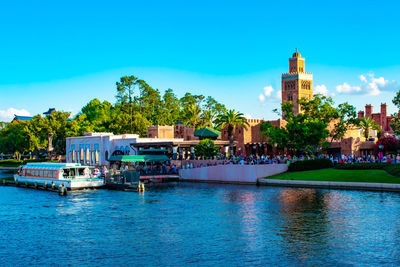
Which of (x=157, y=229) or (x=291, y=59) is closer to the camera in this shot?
(x=157, y=229)

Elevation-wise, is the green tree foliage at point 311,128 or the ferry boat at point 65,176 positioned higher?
the green tree foliage at point 311,128

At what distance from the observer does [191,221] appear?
32.5m

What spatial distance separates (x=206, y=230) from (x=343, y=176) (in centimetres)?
2600

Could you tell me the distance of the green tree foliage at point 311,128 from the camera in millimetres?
60281

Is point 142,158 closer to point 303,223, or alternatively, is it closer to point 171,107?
point 303,223

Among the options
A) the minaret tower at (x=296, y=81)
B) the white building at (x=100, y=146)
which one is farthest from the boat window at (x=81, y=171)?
the minaret tower at (x=296, y=81)

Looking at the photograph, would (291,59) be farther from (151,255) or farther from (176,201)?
(151,255)

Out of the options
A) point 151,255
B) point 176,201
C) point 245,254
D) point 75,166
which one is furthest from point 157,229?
point 75,166

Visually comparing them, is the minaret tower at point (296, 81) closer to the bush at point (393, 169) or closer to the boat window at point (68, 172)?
the bush at point (393, 169)

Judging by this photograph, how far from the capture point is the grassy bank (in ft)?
155

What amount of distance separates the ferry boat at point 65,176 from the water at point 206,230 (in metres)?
7.37

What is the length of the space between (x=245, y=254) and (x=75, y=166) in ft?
121

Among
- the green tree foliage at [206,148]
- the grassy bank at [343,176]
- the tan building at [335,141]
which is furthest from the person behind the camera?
the green tree foliage at [206,148]

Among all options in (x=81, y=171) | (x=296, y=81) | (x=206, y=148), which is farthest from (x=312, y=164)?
(x=296, y=81)
